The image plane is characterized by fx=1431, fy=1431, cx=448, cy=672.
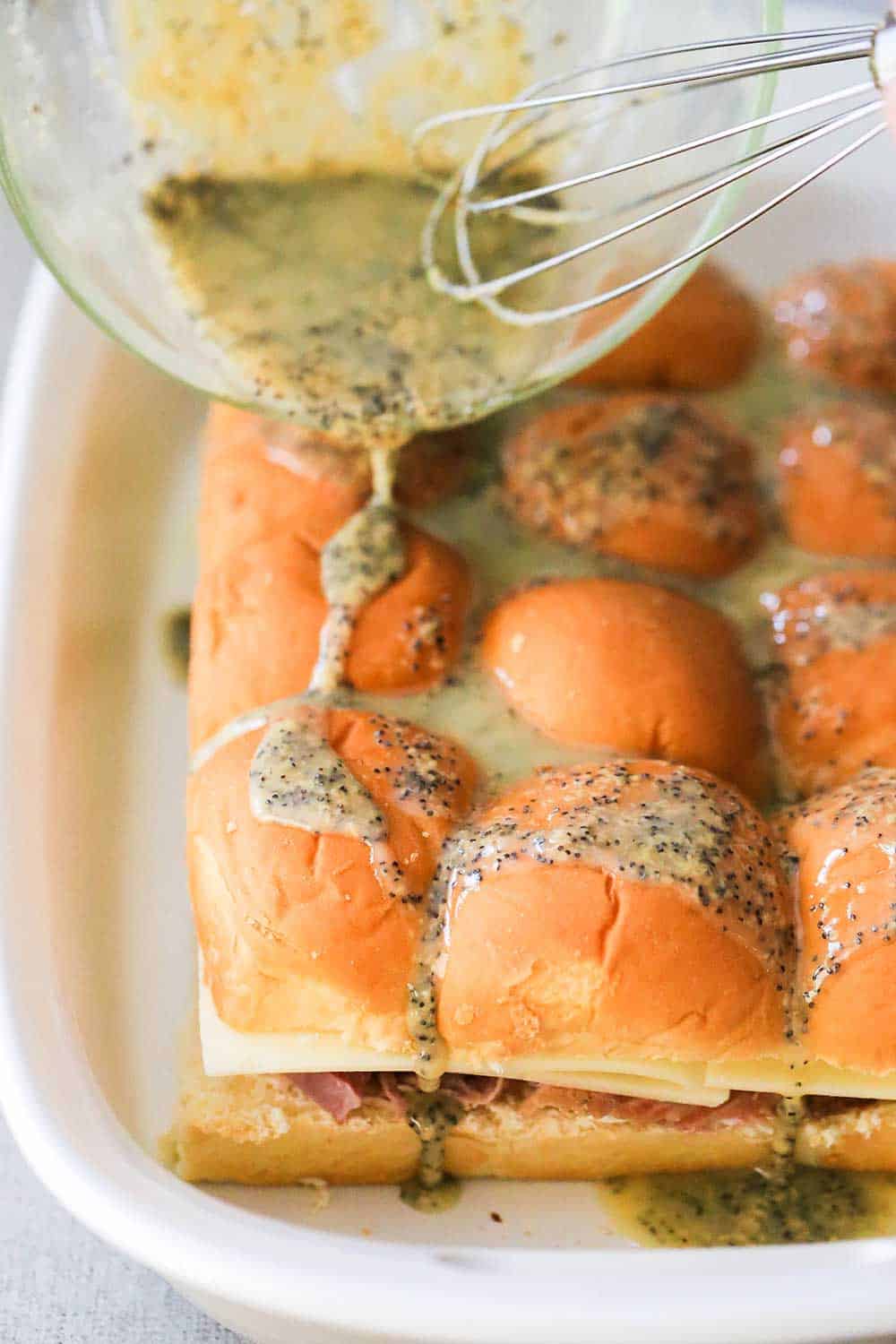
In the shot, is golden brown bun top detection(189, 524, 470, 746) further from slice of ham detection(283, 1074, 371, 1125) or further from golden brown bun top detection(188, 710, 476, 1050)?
slice of ham detection(283, 1074, 371, 1125)

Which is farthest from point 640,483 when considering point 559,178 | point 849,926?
point 849,926

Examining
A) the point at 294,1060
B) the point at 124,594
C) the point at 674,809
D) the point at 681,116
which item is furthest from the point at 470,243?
the point at 294,1060

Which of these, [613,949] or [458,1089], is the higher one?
[613,949]

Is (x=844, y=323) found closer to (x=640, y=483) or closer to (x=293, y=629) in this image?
(x=640, y=483)

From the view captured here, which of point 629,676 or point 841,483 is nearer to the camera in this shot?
point 629,676

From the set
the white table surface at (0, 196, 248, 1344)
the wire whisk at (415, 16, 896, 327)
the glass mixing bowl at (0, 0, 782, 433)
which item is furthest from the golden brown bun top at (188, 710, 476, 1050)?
the wire whisk at (415, 16, 896, 327)

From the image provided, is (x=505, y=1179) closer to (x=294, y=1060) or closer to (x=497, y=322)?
(x=294, y=1060)
